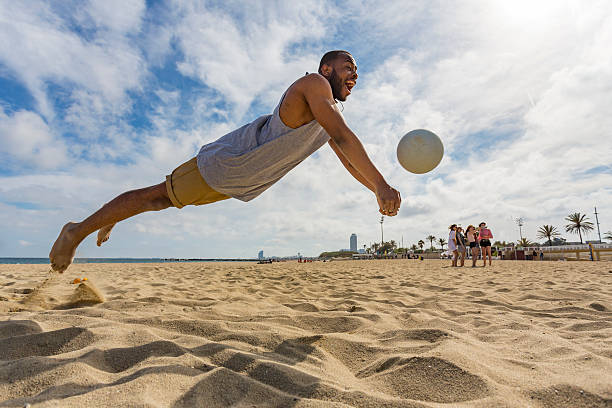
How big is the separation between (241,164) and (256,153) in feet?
0.48

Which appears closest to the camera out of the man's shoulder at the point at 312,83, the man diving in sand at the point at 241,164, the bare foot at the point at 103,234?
the man's shoulder at the point at 312,83

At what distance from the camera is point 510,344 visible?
192 centimetres

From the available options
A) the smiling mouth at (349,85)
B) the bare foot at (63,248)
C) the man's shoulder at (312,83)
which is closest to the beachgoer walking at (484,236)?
the smiling mouth at (349,85)

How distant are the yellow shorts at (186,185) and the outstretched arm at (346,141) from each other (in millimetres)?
1086

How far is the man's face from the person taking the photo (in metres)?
2.61

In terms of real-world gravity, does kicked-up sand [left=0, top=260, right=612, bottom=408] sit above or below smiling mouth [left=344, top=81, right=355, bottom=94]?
below

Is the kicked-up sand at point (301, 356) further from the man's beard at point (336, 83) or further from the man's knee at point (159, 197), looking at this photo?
the man's beard at point (336, 83)

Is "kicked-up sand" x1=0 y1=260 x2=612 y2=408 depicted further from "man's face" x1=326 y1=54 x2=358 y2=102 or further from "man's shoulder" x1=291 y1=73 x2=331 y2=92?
"man's face" x1=326 y1=54 x2=358 y2=102

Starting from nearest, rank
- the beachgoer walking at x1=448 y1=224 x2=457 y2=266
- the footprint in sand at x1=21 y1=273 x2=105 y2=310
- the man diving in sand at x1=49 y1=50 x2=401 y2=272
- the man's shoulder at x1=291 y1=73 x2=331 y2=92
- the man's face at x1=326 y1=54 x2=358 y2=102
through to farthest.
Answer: the man's shoulder at x1=291 y1=73 x2=331 y2=92
the man diving in sand at x1=49 y1=50 x2=401 y2=272
the man's face at x1=326 y1=54 x2=358 y2=102
the footprint in sand at x1=21 y1=273 x2=105 y2=310
the beachgoer walking at x1=448 y1=224 x2=457 y2=266

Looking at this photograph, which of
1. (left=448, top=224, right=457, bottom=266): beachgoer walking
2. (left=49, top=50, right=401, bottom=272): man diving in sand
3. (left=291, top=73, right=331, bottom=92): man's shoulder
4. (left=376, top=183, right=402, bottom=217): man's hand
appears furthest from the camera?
(left=448, top=224, right=457, bottom=266): beachgoer walking

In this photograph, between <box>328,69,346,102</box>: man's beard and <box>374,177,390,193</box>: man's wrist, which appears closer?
<box>374,177,390,193</box>: man's wrist

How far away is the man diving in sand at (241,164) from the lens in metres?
2.43

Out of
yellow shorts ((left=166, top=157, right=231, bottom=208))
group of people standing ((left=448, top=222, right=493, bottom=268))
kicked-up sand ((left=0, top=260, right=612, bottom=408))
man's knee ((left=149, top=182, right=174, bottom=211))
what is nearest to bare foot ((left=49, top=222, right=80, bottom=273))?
kicked-up sand ((left=0, top=260, right=612, bottom=408))

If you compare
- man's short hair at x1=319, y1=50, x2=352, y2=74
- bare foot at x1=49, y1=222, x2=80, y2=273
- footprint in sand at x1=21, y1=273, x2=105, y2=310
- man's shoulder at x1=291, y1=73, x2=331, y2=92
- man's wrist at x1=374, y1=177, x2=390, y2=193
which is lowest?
footprint in sand at x1=21, y1=273, x2=105, y2=310
